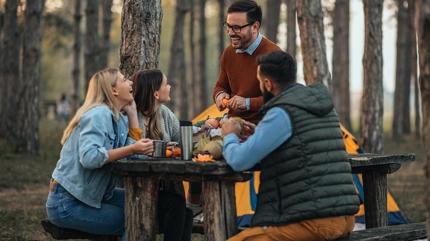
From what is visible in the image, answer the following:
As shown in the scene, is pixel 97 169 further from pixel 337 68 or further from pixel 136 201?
pixel 337 68

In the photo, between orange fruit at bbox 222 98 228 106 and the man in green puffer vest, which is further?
orange fruit at bbox 222 98 228 106

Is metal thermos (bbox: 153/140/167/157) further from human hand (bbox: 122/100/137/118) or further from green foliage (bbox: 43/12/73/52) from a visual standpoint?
green foliage (bbox: 43/12/73/52)

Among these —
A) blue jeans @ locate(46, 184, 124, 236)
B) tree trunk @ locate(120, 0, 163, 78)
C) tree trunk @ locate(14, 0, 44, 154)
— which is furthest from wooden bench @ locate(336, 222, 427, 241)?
tree trunk @ locate(14, 0, 44, 154)

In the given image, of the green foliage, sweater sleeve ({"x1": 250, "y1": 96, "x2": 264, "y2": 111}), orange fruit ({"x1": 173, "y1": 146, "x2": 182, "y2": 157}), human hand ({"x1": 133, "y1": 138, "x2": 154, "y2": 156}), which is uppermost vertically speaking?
the green foliage

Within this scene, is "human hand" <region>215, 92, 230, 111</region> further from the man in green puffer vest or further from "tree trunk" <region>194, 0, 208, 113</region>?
"tree trunk" <region>194, 0, 208, 113</region>

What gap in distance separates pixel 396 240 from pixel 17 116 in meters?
13.4

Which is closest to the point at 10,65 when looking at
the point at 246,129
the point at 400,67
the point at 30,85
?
the point at 30,85

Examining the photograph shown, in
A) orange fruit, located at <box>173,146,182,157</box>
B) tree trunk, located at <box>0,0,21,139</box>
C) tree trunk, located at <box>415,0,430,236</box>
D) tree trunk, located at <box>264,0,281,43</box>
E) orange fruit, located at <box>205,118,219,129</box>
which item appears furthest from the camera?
tree trunk, located at <box>264,0,281,43</box>

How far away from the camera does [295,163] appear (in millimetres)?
5820

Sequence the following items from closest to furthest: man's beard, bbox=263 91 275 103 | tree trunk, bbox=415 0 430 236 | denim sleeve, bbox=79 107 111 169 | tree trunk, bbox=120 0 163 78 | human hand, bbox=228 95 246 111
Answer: tree trunk, bbox=415 0 430 236 < man's beard, bbox=263 91 275 103 < denim sleeve, bbox=79 107 111 169 < human hand, bbox=228 95 246 111 < tree trunk, bbox=120 0 163 78

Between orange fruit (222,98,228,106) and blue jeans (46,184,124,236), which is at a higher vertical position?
orange fruit (222,98,228,106)

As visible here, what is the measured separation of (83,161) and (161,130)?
1081 millimetres

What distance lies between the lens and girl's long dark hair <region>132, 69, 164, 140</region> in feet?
23.6

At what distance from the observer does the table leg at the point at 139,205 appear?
22.0ft
